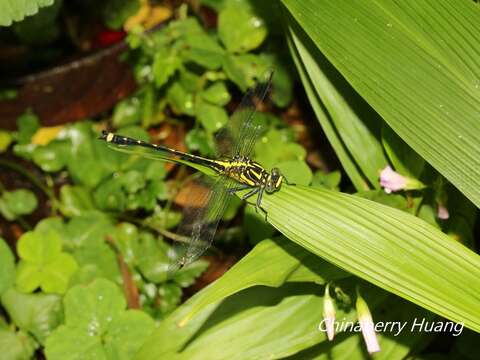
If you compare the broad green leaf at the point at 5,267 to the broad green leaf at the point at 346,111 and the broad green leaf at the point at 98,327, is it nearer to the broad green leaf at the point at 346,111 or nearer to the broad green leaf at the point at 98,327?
the broad green leaf at the point at 98,327

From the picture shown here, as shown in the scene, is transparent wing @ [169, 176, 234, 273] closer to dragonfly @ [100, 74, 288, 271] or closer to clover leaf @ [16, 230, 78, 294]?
dragonfly @ [100, 74, 288, 271]

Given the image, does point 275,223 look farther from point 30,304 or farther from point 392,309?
point 30,304

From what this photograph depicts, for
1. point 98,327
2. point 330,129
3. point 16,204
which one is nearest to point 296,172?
point 330,129

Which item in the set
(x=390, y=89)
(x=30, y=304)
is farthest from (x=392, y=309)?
(x=30, y=304)

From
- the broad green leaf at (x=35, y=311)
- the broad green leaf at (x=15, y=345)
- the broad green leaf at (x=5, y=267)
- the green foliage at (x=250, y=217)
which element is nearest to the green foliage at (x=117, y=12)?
the green foliage at (x=250, y=217)

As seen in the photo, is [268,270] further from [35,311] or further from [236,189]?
[35,311]

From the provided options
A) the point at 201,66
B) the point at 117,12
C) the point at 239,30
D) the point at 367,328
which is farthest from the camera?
the point at 117,12
